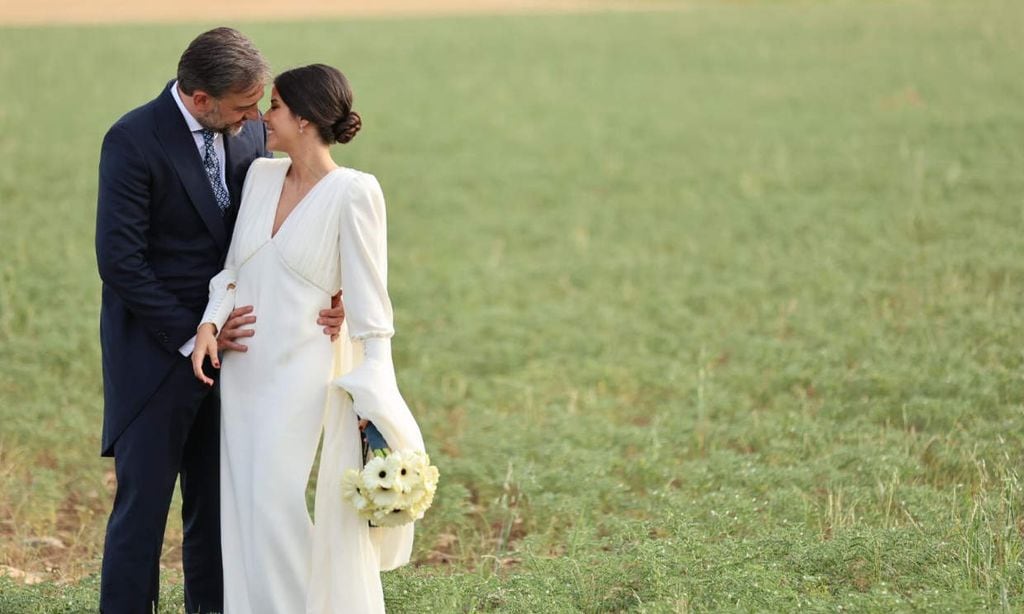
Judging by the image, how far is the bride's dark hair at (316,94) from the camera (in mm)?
4629

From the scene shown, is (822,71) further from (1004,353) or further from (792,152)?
(1004,353)

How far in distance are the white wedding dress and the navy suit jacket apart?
0.20 meters

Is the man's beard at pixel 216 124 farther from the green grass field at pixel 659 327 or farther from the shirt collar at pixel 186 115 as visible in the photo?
the green grass field at pixel 659 327

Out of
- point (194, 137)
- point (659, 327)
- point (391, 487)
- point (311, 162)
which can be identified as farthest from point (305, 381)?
point (659, 327)

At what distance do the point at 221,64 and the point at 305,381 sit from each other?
1248mm

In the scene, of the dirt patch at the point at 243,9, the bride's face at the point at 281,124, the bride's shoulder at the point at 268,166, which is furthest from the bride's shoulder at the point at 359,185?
the dirt patch at the point at 243,9

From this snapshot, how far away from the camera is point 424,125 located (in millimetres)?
18234

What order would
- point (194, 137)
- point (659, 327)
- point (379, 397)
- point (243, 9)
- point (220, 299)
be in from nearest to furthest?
point (379, 397) < point (220, 299) < point (194, 137) < point (659, 327) < point (243, 9)

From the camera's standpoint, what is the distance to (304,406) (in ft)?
15.4

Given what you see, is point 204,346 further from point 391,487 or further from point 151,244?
point 391,487

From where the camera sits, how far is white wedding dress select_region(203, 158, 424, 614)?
4.62 m

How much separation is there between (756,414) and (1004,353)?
6.28 feet

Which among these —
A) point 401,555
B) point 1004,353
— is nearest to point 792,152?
point 1004,353

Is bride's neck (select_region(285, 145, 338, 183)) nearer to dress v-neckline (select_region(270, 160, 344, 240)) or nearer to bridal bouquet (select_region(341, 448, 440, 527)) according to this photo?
dress v-neckline (select_region(270, 160, 344, 240))
